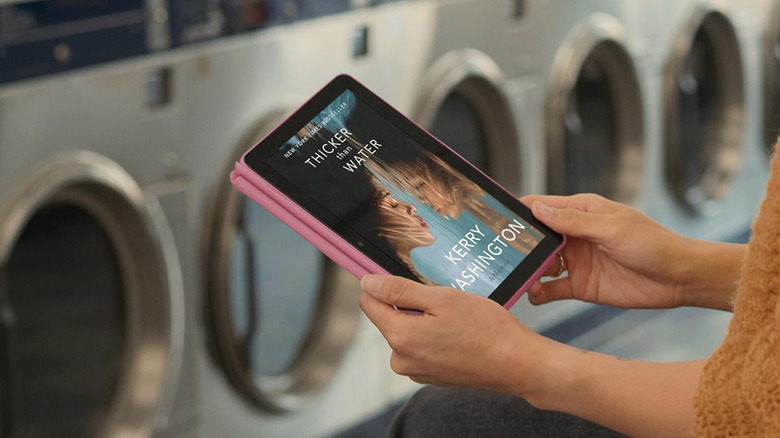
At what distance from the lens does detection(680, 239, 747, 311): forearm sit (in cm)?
92

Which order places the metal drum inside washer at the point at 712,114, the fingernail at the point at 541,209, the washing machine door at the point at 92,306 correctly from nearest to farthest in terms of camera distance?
the fingernail at the point at 541,209
the washing machine door at the point at 92,306
the metal drum inside washer at the point at 712,114

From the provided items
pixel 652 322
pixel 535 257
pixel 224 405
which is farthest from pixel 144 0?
pixel 652 322

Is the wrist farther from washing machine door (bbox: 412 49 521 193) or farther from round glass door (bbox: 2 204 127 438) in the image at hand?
washing machine door (bbox: 412 49 521 193)

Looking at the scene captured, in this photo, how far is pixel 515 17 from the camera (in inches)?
80.0

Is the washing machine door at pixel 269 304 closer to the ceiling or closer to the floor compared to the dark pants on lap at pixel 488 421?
closer to the floor

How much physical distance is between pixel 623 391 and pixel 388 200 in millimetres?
229

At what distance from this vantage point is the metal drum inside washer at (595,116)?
2148mm

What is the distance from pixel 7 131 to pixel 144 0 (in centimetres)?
25

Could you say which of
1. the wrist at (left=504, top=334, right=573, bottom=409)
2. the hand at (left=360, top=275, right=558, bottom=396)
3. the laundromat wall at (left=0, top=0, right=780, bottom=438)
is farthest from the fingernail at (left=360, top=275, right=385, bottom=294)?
the laundromat wall at (left=0, top=0, right=780, bottom=438)

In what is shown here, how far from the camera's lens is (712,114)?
115 inches

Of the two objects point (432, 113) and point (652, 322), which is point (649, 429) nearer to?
point (432, 113)

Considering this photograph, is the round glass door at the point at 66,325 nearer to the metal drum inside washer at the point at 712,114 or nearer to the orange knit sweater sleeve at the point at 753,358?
the orange knit sweater sleeve at the point at 753,358

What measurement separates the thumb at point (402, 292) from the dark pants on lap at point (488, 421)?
0.12m

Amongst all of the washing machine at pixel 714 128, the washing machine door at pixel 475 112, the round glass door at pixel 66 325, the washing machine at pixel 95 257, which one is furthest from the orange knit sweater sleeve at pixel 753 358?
the washing machine at pixel 714 128
